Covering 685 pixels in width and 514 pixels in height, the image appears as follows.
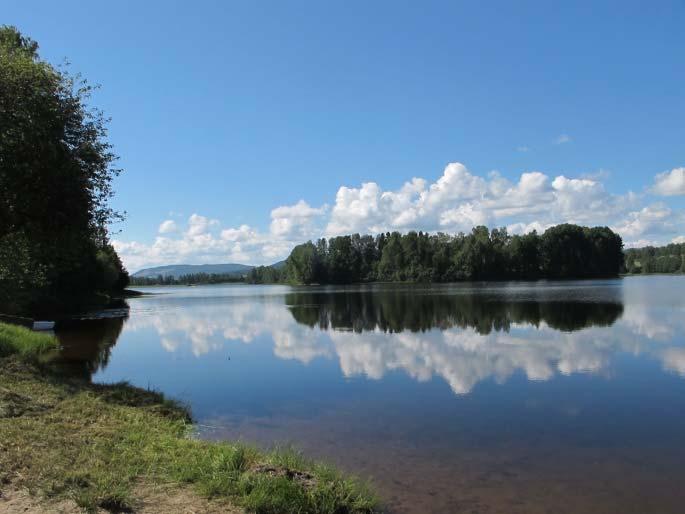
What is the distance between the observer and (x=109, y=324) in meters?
46.2

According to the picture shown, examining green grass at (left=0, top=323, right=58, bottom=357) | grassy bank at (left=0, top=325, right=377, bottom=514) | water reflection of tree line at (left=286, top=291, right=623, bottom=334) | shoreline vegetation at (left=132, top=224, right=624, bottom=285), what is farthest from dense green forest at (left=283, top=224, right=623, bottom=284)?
grassy bank at (left=0, top=325, right=377, bottom=514)

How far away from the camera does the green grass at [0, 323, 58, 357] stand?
66.6 feet

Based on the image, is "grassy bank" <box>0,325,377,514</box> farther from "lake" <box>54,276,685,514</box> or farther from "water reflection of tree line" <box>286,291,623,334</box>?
"water reflection of tree line" <box>286,291,623,334</box>

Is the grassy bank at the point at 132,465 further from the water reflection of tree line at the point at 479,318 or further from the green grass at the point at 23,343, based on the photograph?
the water reflection of tree line at the point at 479,318

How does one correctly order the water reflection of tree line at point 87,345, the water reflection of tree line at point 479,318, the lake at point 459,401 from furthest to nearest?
the water reflection of tree line at point 479,318
the water reflection of tree line at point 87,345
the lake at point 459,401

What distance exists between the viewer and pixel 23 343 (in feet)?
75.5

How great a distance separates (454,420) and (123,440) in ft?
27.4

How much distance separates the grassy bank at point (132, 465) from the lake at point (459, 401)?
60.9 inches

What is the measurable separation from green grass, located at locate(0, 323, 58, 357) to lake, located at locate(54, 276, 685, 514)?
3.87 ft

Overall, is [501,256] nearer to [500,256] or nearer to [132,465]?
[500,256]

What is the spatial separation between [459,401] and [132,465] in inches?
412

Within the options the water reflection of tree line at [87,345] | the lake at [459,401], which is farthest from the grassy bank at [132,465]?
the water reflection of tree line at [87,345]

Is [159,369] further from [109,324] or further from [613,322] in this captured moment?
[613,322]

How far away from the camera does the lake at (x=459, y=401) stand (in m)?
10.1
